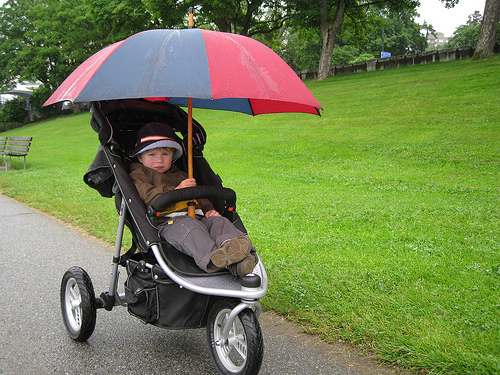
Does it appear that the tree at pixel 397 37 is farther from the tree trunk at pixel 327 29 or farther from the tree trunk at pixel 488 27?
the tree trunk at pixel 488 27

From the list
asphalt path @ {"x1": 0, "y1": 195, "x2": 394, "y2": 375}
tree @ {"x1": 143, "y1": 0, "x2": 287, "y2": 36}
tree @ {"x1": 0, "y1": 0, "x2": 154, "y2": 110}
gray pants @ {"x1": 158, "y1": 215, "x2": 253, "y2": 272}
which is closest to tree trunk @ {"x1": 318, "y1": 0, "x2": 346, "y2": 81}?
tree @ {"x1": 143, "y1": 0, "x2": 287, "y2": 36}

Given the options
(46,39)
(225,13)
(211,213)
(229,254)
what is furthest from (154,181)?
(46,39)

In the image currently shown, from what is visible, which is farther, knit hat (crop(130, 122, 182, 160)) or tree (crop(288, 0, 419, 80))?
tree (crop(288, 0, 419, 80))

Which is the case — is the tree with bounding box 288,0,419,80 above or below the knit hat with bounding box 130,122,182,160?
above

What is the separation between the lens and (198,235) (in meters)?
2.93

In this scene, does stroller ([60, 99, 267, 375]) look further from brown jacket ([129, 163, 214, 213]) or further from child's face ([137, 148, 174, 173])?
child's face ([137, 148, 174, 173])

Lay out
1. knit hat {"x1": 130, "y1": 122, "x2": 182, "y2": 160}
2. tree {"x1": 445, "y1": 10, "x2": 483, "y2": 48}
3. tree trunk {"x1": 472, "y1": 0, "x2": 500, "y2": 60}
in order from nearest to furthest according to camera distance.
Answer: knit hat {"x1": 130, "y1": 122, "x2": 182, "y2": 160} → tree trunk {"x1": 472, "y1": 0, "x2": 500, "y2": 60} → tree {"x1": 445, "y1": 10, "x2": 483, "y2": 48}

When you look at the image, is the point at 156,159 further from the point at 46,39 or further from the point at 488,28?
the point at 46,39

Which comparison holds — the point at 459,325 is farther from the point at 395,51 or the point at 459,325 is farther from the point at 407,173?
the point at 395,51

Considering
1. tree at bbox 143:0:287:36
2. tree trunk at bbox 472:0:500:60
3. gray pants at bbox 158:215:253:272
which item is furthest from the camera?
tree at bbox 143:0:287:36

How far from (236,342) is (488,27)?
23.3 m

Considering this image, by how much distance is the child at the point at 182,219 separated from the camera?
8.91 ft

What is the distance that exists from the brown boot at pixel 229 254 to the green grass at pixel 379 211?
109cm

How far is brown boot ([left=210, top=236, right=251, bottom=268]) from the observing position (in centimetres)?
269
